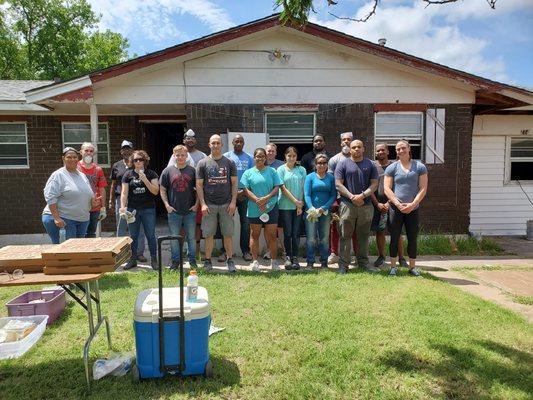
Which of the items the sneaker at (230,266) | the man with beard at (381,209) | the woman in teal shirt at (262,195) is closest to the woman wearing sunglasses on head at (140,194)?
the sneaker at (230,266)

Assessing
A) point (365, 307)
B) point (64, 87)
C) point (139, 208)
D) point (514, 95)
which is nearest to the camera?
point (365, 307)

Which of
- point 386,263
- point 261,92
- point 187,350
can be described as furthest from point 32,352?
point 261,92

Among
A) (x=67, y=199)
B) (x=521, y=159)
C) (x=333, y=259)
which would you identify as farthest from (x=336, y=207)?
(x=521, y=159)

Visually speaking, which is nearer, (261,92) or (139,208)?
(139,208)

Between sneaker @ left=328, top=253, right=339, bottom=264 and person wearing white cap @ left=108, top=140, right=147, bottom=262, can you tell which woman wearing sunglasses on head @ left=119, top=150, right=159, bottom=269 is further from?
sneaker @ left=328, top=253, right=339, bottom=264

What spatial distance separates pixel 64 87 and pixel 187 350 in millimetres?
6233

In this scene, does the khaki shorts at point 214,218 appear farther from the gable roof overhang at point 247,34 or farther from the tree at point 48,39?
the tree at point 48,39

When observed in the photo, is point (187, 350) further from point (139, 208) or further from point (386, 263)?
point (386, 263)

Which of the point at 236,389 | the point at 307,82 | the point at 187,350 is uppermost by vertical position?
the point at 307,82

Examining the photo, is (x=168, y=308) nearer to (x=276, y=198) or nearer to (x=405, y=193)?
(x=276, y=198)

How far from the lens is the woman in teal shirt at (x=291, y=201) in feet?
20.4

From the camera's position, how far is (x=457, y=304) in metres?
4.63

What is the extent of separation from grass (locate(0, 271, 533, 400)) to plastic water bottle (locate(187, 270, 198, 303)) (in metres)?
0.62

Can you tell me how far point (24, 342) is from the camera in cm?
357
